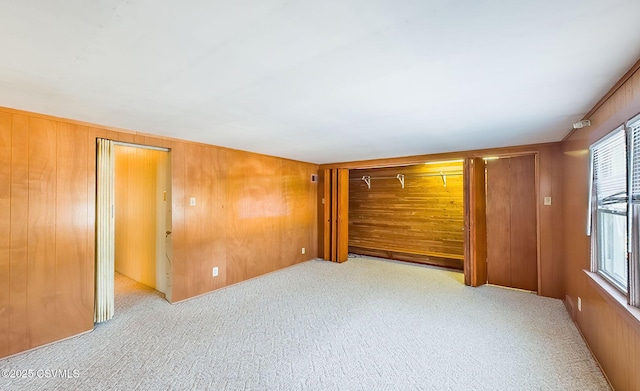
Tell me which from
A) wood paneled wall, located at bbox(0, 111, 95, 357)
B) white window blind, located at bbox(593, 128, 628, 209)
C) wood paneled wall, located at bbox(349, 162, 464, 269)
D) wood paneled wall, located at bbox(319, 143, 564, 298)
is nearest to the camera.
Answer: white window blind, located at bbox(593, 128, 628, 209)

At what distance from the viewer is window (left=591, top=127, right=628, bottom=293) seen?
1922 mm

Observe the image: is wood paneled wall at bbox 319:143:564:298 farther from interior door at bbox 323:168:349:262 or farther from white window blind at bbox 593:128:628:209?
interior door at bbox 323:168:349:262

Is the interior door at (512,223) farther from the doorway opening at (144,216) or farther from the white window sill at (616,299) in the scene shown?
the doorway opening at (144,216)

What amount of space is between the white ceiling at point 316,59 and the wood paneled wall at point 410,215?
283cm

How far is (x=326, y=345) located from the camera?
8.04ft

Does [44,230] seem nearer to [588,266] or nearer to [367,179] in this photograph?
[588,266]

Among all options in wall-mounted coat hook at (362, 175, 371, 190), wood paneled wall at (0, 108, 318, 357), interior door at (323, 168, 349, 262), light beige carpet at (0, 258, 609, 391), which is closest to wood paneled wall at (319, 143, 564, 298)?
light beige carpet at (0, 258, 609, 391)

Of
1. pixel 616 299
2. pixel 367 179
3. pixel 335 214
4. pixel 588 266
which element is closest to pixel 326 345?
pixel 616 299

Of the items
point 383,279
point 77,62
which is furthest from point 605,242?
point 77,62

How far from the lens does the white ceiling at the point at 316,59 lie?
1.11 metres

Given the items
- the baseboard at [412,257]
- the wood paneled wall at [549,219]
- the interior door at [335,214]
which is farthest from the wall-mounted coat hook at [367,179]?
the wood paneled wall at [549,219]

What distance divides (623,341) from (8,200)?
15.6ft

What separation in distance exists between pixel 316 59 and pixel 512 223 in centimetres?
418

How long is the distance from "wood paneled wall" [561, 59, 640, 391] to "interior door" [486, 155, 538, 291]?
1.81ft
